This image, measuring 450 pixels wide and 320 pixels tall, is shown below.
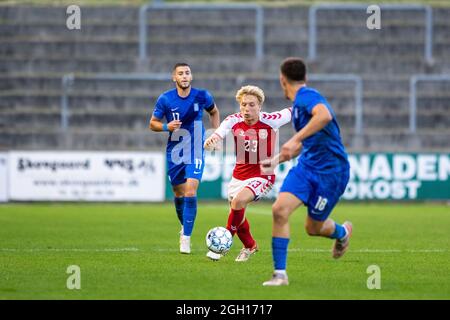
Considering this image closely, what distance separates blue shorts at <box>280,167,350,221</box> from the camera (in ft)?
30.6

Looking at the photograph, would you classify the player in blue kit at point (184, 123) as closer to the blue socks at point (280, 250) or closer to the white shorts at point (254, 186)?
the white shorts at point (254, 186)

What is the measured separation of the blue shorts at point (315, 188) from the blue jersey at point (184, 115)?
3.94 metres

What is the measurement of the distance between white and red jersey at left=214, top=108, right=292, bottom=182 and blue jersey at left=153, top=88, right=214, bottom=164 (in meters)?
1.15

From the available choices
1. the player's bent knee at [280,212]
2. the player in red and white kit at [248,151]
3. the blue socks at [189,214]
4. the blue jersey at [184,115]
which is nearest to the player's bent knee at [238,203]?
the player in red and white kit at [248,151]

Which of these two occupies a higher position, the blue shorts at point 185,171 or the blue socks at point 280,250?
the blue shorts at point 185,171

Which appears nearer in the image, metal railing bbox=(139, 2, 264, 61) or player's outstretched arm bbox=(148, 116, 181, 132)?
player's outstretched arm bbox=(148, 116, 181, 132)

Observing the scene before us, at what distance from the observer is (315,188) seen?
30.9ft

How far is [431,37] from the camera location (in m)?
29.6

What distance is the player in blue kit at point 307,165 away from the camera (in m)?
9.12

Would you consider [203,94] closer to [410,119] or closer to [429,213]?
[429,213]

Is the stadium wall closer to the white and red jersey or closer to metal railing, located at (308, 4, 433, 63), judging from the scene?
metal railing, located at (308, 4, 433, 63)

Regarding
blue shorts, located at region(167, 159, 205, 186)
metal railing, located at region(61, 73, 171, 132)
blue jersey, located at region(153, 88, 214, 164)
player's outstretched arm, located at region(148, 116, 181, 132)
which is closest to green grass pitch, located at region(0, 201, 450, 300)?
blue shorts, located at region(167, 159, 205, 186)

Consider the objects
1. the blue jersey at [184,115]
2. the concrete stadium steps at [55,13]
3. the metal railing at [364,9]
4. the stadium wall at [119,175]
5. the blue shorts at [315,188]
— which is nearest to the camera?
the blue shorts at [315,188]

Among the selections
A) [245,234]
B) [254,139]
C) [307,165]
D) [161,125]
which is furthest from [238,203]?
[307,165]
